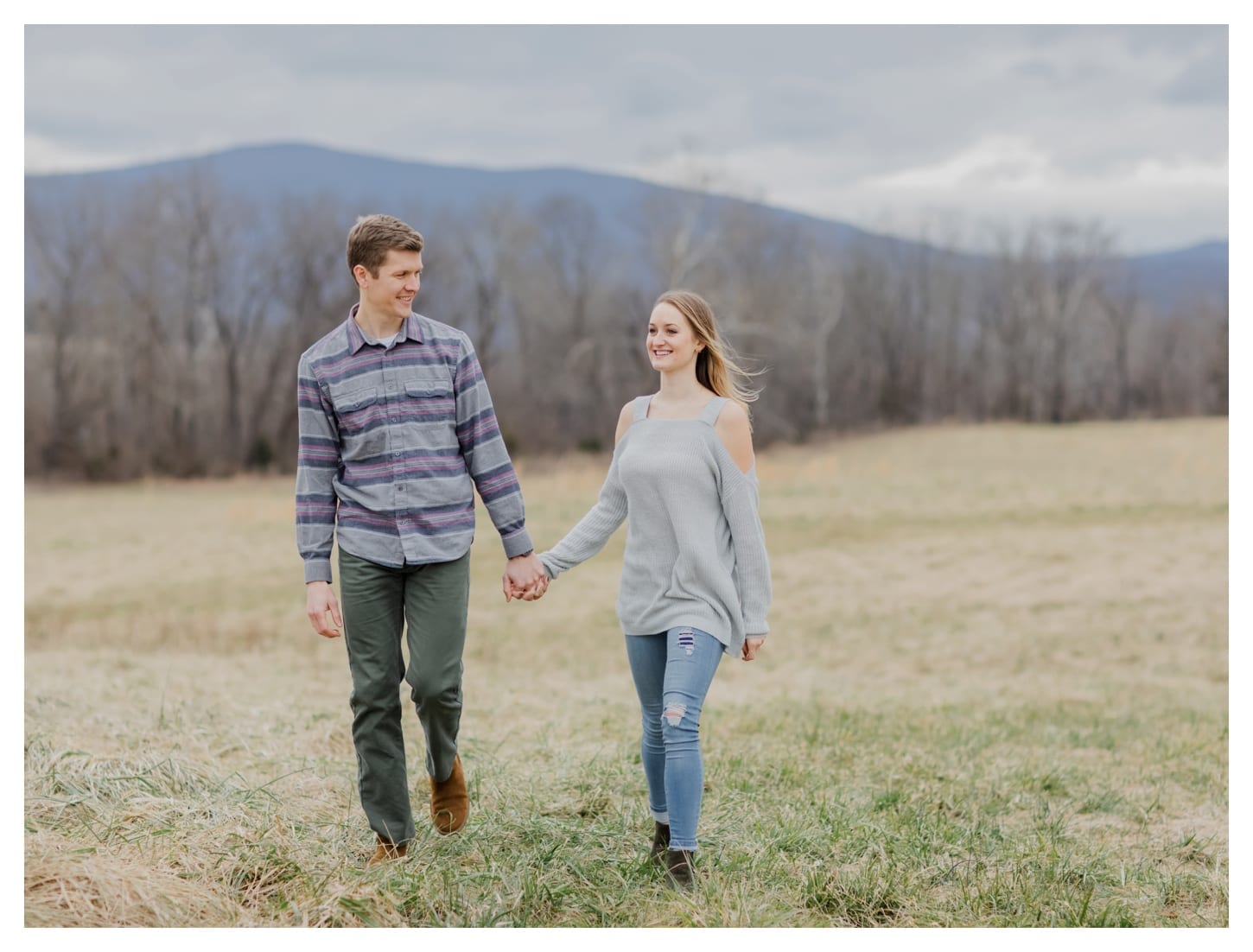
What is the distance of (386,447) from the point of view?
4.28m

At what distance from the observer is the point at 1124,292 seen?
63.0 m

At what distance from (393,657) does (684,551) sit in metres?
1.19

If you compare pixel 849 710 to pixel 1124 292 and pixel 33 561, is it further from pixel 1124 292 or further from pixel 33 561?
pixel 1124 292

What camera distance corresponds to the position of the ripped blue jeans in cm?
402

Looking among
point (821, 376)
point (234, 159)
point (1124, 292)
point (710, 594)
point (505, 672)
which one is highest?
point (234, 159)

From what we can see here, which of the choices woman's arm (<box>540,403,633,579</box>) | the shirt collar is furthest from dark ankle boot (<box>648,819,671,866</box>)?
the shirt collar

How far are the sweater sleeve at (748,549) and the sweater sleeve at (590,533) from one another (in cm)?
51

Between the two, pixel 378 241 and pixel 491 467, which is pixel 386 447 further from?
pixel 378 241

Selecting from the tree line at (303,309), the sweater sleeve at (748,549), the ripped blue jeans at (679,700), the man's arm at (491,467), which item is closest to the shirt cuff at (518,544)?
the man's arm at (491,467)

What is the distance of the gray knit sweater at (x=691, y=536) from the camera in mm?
4148

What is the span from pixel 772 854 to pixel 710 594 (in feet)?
3.78

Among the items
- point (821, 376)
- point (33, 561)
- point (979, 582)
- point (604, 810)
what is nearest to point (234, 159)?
point (821, 376)

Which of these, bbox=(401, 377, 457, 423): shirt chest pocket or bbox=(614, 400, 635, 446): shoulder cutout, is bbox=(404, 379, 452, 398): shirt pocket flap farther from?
bbox=(614, 400, 635, 446): shoulder cutout

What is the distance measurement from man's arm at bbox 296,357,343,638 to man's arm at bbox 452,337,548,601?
1.63 ft
